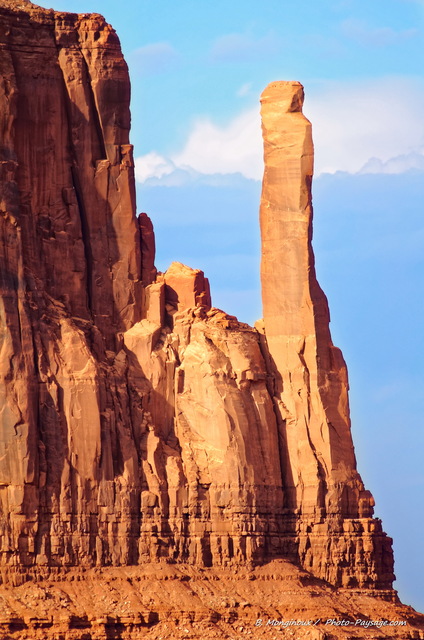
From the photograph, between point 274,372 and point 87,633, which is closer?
point 87,633

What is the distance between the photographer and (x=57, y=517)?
110062mm

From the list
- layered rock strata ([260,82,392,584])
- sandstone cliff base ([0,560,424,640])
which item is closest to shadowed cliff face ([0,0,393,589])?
layered rock strata ([260,82,392,584])

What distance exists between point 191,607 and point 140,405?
756 cm

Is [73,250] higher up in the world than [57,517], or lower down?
higher up

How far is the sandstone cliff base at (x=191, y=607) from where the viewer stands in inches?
4237

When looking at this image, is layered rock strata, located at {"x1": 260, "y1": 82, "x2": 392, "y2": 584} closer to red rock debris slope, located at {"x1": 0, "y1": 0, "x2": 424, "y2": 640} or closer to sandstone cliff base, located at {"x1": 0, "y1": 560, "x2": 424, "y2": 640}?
red rock debris slope, located at {"x1": 0, "y1": 0, "x2": 424, "y2": 640}

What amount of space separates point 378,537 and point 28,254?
49.7 ft

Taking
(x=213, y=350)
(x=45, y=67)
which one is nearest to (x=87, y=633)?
(x=213, y=350)

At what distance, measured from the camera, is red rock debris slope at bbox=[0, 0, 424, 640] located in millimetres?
109625

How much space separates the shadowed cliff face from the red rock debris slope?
7 cm

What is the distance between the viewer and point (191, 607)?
360ft

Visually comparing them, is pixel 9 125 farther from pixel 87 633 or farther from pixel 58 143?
pixel 87 633

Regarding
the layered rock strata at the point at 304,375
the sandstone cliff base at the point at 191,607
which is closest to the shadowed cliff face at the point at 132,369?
the layered rock strata at the point at 304,375

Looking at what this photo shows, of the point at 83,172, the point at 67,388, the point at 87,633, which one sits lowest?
the point at 87,633
